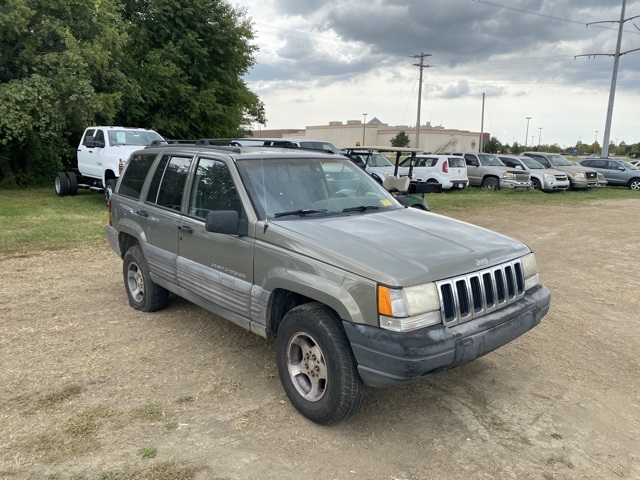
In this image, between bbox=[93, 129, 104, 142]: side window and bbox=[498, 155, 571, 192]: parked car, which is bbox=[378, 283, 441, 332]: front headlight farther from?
bbox=[498, 155, 571, 192]: parked car

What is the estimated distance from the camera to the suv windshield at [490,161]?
77.0 ft

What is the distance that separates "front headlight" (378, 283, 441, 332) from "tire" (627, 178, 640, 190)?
27962 mm

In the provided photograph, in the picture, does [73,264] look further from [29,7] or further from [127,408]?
[29,7]

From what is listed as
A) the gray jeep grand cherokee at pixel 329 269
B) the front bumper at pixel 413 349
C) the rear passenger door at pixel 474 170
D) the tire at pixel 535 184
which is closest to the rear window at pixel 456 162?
the rear passenger door at pixel 474 170

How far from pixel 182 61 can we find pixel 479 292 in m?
22.4

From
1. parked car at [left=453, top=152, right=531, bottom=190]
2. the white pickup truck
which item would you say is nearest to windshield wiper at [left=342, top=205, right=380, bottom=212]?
the white pickup truck

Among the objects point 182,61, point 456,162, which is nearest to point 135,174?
point 456,162

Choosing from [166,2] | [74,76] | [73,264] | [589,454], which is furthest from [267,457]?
[166,2]

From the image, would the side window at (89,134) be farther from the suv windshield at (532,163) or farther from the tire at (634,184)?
the tire at (634,184)

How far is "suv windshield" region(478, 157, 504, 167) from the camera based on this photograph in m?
23.5

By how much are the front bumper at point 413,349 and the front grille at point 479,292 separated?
0.27 ft

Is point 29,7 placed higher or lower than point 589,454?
higher

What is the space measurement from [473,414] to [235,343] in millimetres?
2239

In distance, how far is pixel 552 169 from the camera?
23.8m
